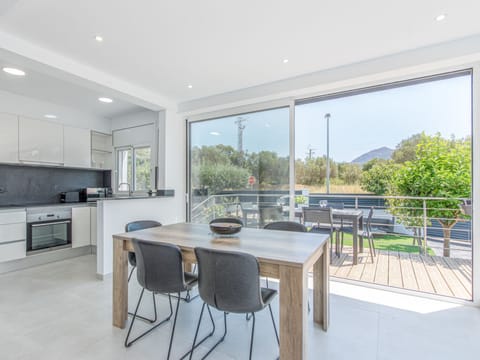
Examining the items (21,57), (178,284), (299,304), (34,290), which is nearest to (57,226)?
(34,290)

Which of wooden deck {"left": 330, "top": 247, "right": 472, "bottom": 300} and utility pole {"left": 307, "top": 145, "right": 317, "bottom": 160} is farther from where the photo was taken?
utility pole {"left": 307, "top": 145, "right": 317, "bottom": 160}

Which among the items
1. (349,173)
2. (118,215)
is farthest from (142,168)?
(349,173)

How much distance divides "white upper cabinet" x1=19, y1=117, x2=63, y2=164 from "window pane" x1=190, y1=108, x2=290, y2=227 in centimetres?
215

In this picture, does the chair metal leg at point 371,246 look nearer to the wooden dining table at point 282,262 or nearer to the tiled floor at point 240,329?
the tiled floor at point 240,329

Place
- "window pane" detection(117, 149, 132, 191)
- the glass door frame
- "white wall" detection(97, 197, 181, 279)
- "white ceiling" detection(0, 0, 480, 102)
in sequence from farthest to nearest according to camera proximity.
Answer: "window pane" detection(117, 149, 132, 191), the glass door frame, "white wall" detection(97, 197, 181, 279), "white ceiling" detection(0, 0, 480, 102)

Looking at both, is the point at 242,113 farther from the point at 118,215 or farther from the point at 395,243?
the point at 395,243

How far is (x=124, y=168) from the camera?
473 centimetres

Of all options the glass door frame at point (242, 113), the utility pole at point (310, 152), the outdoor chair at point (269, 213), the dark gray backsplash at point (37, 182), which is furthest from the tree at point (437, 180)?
the dark gray backsplash at point (37, 182)

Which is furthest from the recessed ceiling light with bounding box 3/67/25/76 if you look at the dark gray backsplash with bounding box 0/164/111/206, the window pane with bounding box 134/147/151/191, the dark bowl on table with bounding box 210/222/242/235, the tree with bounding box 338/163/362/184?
the tree with bounding box 338/163/362/184

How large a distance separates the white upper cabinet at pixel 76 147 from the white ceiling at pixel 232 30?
6.17 ft

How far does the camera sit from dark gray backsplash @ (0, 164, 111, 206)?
375cm

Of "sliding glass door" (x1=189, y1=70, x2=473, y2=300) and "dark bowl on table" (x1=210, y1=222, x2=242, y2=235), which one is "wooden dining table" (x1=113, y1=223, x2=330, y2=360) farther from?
"sliding glass door" (x1=189, y1=70, x2=473, y2=300)

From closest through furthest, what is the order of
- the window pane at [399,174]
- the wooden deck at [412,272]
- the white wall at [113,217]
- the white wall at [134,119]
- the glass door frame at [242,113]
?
the wooden deck at [412,272]
the window pane at [399,174]
the white wall at [113,217]
the glass door frame at [242,113]
the white wall at [134,119]

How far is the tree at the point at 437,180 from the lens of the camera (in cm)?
298
